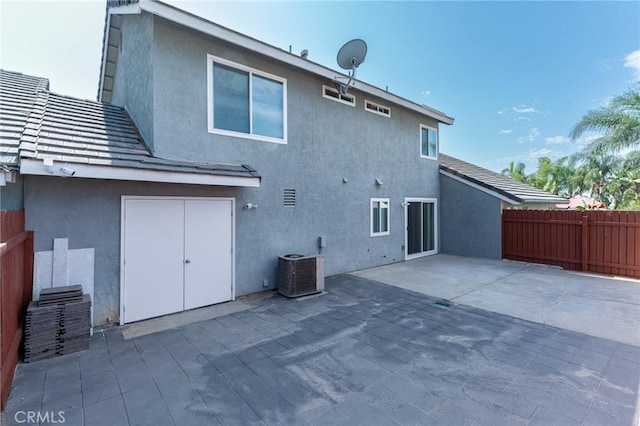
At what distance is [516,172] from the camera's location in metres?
37.9

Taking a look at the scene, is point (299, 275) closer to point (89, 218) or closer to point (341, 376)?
point (341, 376)

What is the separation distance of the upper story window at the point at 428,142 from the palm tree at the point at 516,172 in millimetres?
29689

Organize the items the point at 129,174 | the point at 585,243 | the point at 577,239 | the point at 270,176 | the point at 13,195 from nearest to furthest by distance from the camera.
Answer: the point at 13,195 → the point at 129,174 → the point at 270,176 → the point at 585,243 → the point at 577,239

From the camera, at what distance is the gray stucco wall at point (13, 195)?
14.7ft

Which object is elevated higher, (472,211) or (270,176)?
(270,176)

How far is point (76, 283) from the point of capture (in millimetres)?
5059

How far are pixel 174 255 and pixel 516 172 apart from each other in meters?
43.8

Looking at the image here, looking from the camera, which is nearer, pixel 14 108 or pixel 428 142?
pixel 14 108

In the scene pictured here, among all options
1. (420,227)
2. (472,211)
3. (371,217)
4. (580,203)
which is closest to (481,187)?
(472,211)

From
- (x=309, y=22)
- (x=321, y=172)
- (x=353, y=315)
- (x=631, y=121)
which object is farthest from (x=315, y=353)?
(x=631, y=121)

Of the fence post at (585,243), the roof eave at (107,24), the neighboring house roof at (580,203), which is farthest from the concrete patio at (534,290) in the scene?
the roof eave at (107,24)

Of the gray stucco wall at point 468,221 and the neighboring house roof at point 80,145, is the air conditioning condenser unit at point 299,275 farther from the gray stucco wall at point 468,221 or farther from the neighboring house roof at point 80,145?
the gray stucco wall at point 468,221


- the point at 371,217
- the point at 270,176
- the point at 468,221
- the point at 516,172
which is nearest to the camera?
the point at 270,176

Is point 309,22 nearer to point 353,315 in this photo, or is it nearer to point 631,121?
point 353,315
